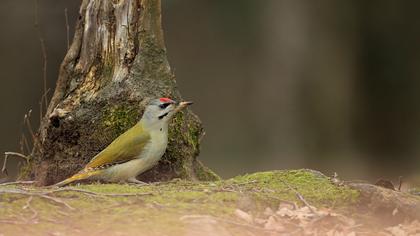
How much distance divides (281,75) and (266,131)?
0.88m

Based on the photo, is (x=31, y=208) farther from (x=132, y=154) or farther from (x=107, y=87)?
(x=107, y=87)

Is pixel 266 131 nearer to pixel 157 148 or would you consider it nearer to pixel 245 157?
pixel 245 157

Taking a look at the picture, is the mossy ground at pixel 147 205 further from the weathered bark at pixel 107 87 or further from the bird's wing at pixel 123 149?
the weathered bark at pixel 107 87

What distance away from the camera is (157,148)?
28.3ft

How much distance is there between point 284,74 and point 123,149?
330 inches

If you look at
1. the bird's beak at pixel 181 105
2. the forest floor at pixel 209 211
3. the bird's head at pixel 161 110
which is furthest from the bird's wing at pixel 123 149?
the forest floor at pixel 209 211

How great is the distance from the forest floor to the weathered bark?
4.26 ft

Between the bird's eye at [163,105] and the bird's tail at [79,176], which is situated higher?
the bird's eye at [163,105]

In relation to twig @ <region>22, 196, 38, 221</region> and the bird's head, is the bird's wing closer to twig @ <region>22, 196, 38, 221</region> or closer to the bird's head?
the bird's head

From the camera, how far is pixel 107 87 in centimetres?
884

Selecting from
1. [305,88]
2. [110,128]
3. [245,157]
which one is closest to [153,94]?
[110,128]

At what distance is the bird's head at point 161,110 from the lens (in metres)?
8.62

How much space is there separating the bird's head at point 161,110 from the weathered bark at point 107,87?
0.15 m

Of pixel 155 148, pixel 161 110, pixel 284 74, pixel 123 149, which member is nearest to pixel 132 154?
pixel 123 149
